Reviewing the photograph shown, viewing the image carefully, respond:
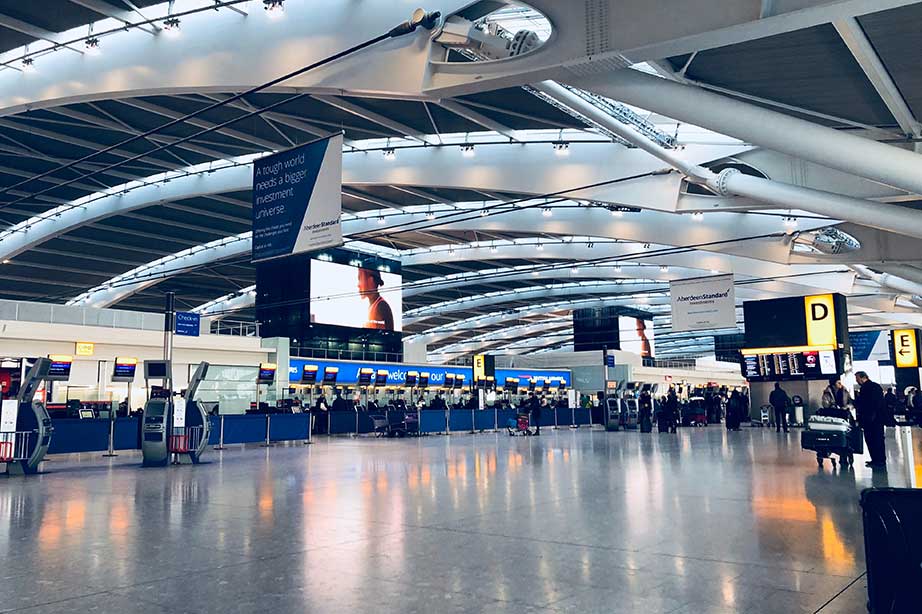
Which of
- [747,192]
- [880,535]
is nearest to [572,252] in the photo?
[747,192]

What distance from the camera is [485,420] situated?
32.3m

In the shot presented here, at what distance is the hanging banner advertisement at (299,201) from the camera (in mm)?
10977

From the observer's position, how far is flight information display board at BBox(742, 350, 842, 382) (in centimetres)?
2355

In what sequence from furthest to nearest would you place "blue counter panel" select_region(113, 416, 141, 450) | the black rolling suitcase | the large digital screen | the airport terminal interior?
the large digital screen
"blue counter panel" select_region(113, 416, 141, 450)
the airport terminal interior
the black rolling suitcase

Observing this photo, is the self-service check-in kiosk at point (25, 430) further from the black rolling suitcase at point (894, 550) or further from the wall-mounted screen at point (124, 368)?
the black rolling suitcase at point (894, 550)

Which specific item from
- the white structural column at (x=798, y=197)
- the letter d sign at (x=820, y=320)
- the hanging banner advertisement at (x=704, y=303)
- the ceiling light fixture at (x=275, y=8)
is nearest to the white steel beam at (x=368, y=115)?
the ceiling light fixture at (x=275, y=8)

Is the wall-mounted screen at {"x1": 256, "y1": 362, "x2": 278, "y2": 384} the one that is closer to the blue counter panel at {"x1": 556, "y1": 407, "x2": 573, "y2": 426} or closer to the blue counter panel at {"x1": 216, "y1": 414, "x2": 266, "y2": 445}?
the blue counter panel at {"x1": 216, "y1": 414, "x2": 266, "y2": 445}

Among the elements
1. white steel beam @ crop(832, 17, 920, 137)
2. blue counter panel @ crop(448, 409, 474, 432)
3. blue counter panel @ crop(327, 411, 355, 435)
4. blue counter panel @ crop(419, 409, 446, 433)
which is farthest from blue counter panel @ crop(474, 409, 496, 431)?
white steel beam @ crop(832, 17, 920, 137)

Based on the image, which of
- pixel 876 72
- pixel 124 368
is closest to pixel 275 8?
pixel 876 72

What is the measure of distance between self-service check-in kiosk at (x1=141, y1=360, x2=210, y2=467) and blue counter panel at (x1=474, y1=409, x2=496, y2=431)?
56.0ft

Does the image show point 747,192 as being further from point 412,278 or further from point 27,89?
point 412,278

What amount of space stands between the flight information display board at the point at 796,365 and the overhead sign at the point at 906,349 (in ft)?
44.2

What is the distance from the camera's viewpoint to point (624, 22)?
25.6 ft

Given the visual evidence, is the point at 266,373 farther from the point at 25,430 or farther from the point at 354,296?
the point at 25,430
